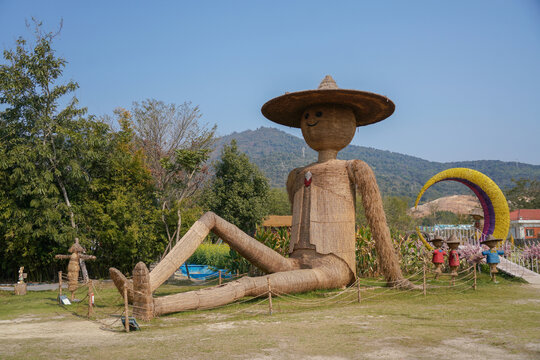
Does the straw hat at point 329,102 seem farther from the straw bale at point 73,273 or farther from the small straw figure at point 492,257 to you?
the straw bale at point 73,273

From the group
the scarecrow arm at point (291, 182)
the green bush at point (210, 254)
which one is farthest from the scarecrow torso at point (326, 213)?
the green bush at point (210, 254)

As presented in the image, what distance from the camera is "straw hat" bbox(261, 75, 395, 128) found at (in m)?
9.05

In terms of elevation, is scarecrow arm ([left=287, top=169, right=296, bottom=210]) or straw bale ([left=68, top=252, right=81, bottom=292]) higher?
scarecrow arm ([left=287, top=169, right=296, bottom=210])

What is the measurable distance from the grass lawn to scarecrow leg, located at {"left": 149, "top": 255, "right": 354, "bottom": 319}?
0.68ft

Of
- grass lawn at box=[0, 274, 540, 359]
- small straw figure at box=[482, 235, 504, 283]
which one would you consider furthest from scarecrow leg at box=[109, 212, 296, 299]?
small straw figure at box=[482, 235, 504, 283]

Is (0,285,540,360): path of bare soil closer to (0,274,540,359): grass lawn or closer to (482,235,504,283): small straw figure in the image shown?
(0,274,540,359): grass lawn

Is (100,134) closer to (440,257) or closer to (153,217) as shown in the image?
(153,217)

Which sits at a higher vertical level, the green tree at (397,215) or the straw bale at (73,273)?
the green tree at (397,215)

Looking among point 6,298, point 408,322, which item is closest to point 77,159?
point 6,298

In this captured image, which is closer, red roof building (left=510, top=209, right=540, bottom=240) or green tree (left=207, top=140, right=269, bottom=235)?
green tree (left=207, top=140, right=269, bottom=235)

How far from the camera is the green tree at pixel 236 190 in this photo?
1945 centimetres

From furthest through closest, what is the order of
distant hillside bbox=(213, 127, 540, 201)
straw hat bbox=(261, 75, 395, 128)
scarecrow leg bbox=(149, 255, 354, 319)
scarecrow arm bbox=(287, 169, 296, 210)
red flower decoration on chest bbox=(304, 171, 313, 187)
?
distant hillside bbox=(213, 127, 540, 201)
scarecrow arm bbox=(287, 169, 296, 210)
red flower decoration on chest bbox=(304, 171, 313, 187)
straw hat bbox=(261, 75, 395, 128)
scarecrow leg bbox=(149, 255, 354, 319)

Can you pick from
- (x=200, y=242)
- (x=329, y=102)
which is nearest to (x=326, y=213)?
(x=329, y=102)

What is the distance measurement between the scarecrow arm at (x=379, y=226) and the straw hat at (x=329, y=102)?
1.42 meters
